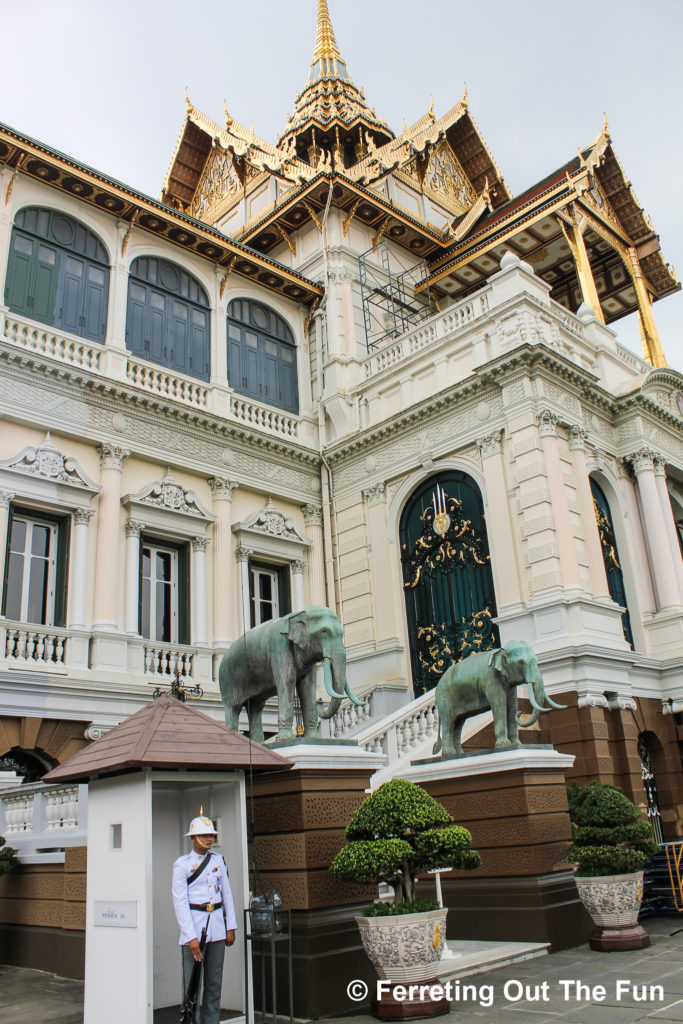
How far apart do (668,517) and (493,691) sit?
420 inches

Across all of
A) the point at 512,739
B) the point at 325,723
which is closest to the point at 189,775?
the point at 512,739

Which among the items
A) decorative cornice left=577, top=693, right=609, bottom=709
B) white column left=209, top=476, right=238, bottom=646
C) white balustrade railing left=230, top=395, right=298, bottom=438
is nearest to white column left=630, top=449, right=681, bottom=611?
decorative cornice left=577, top=693, right=609, bottom=709

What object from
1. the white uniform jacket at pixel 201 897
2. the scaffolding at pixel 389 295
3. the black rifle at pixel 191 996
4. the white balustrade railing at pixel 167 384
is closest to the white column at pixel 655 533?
the scaffolding at pixel 389 295

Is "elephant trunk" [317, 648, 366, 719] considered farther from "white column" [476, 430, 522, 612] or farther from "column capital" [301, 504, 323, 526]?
"column capital" [301, 504, 323, 526]

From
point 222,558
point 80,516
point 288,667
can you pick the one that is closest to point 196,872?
point 288,667

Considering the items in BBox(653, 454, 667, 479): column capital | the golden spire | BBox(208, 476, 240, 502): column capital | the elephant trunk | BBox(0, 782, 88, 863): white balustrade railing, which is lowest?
BBox(0, 782, 88, 863): white balustrade railing

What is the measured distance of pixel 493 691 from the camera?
37.0ft

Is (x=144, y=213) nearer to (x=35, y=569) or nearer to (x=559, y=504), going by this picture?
(x=35, y=569)

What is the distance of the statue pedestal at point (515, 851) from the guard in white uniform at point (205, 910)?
4870 millimetres

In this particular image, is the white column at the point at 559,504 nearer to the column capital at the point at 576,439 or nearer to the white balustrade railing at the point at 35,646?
the column capital at the point at 576,439

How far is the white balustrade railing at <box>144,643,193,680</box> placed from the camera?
16594 millimetres

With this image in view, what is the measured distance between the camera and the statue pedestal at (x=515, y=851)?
392 inches

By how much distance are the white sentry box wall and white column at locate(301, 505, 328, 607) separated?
1265cm

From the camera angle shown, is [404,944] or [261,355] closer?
[404,944]
